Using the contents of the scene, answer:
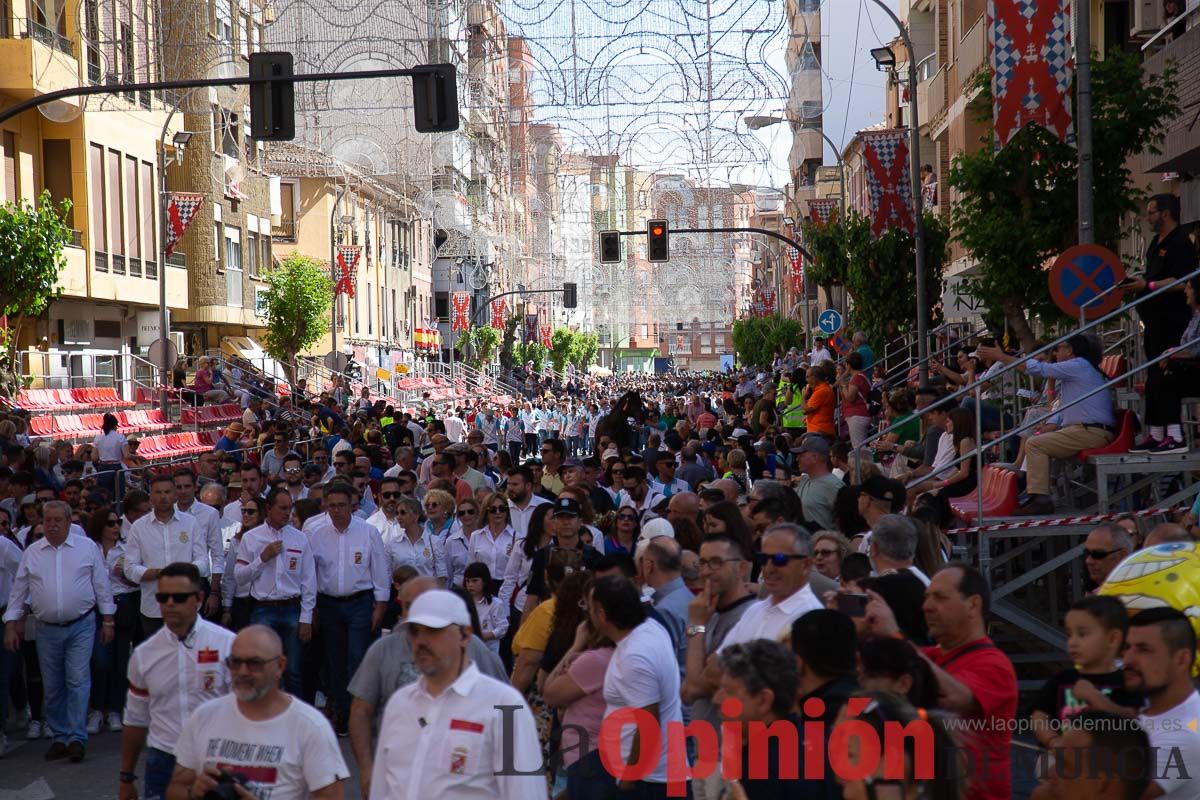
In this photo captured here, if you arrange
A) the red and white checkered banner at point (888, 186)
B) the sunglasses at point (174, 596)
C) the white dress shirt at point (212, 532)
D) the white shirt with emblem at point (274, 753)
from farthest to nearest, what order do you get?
the red and white checkered banner at point (888, 186) < the white dress shirt at point (212, 532) < the sunglasses at point (174, 596) < the white shirt with emblem at point (274, 753)

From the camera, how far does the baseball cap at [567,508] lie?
366 inches

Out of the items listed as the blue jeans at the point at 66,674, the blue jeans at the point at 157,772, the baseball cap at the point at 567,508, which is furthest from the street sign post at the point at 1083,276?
the blue jeans at the point at 157,772

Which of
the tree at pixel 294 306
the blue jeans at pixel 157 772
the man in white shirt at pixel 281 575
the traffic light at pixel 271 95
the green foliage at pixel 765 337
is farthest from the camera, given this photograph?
the green foliage at pixel 765 337

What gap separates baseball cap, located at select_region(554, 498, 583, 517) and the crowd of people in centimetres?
6

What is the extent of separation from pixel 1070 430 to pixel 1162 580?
547 centimetres

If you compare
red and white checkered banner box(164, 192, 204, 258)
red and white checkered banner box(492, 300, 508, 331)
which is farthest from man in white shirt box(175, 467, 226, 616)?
red and white checkered banner box(492, 300, 508, 331)

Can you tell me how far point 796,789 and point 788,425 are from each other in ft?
63.1

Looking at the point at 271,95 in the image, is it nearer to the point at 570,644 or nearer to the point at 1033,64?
the point at 1033,64

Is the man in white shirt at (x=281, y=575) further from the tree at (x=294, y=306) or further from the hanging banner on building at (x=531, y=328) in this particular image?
the hanging banner on building at (x=531, y=328)

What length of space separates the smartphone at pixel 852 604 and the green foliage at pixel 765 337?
42374 mm

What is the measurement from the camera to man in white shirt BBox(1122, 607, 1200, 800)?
475cm

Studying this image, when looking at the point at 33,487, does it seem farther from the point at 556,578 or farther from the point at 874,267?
the point at 874,267

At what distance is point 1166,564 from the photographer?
627cm

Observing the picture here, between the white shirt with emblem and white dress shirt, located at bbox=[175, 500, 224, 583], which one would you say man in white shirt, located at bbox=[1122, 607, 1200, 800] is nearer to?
the white shirt with emblem
